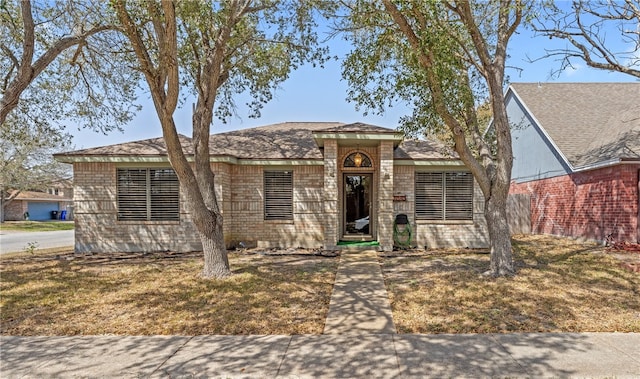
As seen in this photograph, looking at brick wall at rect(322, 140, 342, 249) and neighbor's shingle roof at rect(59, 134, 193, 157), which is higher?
neighbor's shingle roof at rect(59, 134, 193, 157)

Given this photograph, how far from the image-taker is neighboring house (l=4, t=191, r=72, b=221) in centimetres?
3947

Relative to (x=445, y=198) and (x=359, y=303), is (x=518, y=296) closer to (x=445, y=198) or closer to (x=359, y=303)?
(x=359, y=303)

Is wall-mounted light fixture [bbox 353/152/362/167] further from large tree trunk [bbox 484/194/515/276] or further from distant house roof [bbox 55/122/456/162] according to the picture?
large tree trunk [bbox 484/194/515/276]

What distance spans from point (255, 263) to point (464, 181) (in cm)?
750

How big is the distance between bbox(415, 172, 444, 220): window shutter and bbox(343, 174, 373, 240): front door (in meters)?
1.63

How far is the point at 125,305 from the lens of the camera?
230 inches

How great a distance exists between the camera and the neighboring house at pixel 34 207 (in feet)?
129

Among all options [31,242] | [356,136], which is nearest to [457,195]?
[356,136]

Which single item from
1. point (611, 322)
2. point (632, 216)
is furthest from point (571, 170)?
point (611, 322)

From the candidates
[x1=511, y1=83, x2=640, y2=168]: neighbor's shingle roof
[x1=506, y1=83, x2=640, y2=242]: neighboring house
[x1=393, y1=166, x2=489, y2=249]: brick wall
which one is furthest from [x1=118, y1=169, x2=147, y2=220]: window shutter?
[x1=511, y1=83, x2=640, y2=168]: neighbor's shingle roof

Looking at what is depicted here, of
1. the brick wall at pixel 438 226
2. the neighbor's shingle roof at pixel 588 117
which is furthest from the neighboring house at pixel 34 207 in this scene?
the neighbor's shingle roof at pixel 588 117

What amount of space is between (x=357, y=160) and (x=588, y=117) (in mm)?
11041

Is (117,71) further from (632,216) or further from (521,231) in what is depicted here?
(521,231)

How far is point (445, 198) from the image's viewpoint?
11.7m
